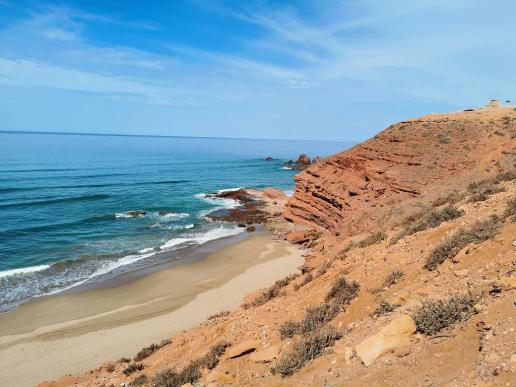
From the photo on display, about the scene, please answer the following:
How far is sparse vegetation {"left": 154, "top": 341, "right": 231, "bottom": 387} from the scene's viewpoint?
8094 mm

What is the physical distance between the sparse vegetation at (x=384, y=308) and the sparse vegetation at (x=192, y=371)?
3.73 meters

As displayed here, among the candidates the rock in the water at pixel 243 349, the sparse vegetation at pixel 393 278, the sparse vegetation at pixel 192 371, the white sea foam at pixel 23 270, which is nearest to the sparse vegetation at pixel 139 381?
the sparse vegetation at pixel 192 371

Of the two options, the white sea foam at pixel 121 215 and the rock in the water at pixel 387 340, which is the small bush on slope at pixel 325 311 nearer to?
the rock in the water at pixel 387 340

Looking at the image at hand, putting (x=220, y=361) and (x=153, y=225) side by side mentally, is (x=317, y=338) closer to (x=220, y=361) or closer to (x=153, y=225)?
(x=220, y=361)

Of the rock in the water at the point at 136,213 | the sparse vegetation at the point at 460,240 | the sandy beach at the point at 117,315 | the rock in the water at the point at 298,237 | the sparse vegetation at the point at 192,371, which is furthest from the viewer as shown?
the rock in the water at the point at 136,213

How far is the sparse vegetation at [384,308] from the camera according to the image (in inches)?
305

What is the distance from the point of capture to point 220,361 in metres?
8.52

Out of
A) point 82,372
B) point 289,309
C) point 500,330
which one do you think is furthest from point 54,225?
point 500,330

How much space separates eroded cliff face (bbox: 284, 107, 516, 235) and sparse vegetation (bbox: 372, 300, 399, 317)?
44.3 feet

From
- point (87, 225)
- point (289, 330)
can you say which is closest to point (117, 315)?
point (289, 330)

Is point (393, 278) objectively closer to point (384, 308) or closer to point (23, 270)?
point (384, 308)

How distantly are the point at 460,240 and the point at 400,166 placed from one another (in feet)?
60.8

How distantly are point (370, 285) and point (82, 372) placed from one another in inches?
434

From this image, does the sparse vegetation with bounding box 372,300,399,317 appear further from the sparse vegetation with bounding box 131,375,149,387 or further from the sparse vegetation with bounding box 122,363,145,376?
the sparse vegetation with bounding box 122,363,145,376
